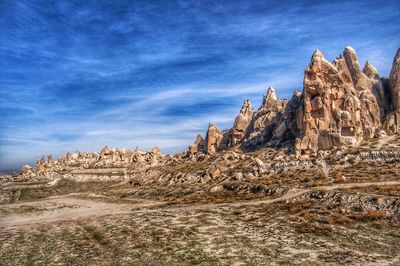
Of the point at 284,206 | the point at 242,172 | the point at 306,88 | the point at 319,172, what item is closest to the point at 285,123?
the point at 306,88

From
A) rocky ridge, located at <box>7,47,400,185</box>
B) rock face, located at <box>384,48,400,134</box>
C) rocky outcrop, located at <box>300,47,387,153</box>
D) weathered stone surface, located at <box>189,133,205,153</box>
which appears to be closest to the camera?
rocky ridge, located at <box>7,47,400,185</box>

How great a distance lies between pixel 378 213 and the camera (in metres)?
38.4

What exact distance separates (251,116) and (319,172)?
75.4 metres

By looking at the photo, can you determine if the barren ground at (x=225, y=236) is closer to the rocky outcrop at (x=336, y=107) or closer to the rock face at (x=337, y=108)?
the rocky outcrop at (x=336, y=107)

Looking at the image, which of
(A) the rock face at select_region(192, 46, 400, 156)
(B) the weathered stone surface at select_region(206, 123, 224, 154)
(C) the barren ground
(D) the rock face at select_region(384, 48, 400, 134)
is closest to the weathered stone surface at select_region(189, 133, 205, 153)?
(B) the weathered stone surface at select_region(206, 123, 224, 154)

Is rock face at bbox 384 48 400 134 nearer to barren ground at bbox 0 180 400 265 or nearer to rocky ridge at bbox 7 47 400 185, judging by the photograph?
rocky ridge at bbox 7 47 400 185

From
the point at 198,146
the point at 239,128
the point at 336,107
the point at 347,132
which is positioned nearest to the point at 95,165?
the point at 198,146

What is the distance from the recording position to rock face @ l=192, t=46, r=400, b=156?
8856 cm

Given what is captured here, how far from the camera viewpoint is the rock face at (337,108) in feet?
291

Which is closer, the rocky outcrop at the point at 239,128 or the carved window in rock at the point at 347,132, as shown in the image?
the carved window in rock at the point at 347,132

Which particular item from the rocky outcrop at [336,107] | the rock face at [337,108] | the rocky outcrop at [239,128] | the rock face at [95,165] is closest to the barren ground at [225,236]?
the rocky outcrop at [336,107]

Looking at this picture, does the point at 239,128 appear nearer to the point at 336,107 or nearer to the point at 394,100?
the point at 336,107

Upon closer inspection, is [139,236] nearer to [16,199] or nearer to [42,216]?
[42,216]

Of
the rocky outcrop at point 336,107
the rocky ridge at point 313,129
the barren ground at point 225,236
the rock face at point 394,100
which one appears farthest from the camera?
the rock face at point 394,100
